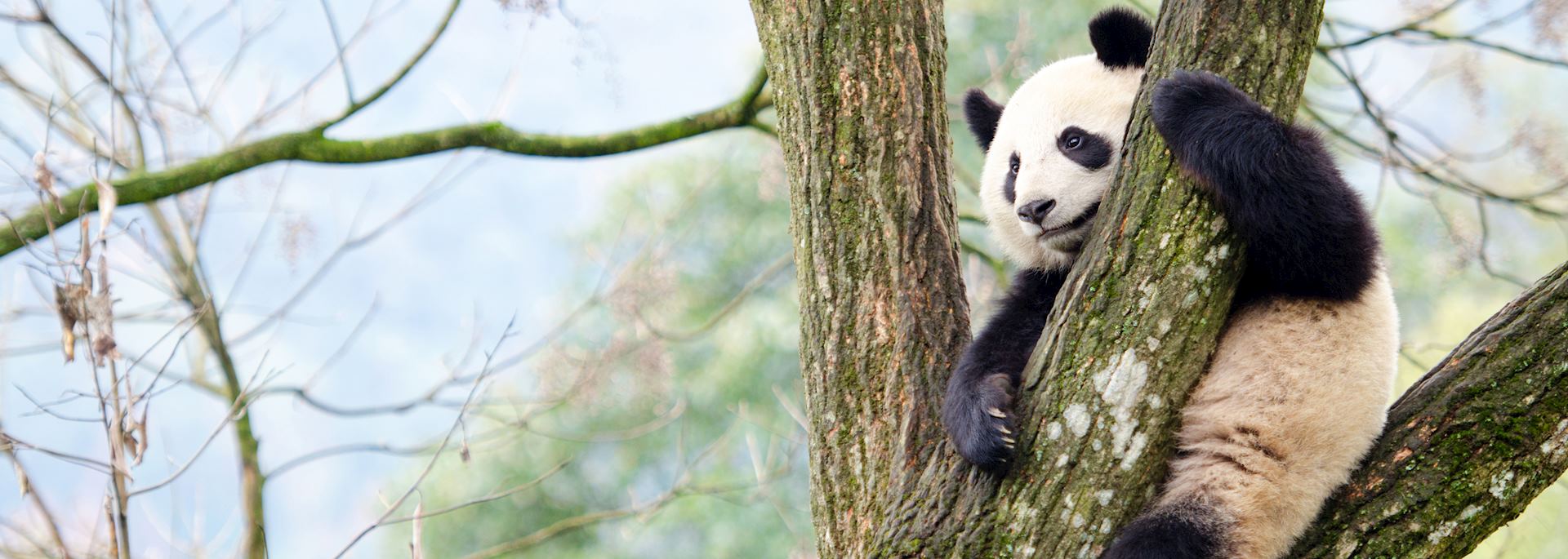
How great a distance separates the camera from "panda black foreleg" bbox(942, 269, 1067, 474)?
2.42m

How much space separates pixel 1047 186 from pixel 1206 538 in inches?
38.8

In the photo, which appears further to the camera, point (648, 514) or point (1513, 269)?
point (1513, 269)

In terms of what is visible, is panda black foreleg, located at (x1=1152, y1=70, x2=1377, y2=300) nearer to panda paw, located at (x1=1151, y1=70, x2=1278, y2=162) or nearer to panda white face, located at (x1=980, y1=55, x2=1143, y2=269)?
panda paw, located at (x1=1151, y1=70, x2=1278, y2=162)

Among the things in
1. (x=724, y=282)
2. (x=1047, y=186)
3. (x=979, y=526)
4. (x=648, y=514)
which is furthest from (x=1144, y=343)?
(x=724, y=282)

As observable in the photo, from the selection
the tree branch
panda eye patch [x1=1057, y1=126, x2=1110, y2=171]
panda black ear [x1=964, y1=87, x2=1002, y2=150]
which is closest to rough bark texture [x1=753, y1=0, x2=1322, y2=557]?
panda eye patch [x1=1057, y1=126, x2=1110, y2=171]

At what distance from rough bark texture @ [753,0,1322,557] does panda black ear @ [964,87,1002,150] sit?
44 cm

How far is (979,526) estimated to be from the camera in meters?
2.44

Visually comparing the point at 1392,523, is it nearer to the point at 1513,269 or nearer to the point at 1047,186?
the point at 1047,186

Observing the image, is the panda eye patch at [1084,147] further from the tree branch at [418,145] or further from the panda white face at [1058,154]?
the tree branch at [418,145]

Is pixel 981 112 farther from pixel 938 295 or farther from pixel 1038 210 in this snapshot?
pixel 938 295

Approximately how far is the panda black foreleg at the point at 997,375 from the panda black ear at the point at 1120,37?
0.64 m

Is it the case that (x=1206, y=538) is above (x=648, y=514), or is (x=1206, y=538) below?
above

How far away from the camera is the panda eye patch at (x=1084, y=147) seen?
9.89 feet

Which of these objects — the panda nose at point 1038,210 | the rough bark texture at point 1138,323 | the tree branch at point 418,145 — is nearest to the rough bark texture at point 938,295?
the rough bark texture at point 1138,323
